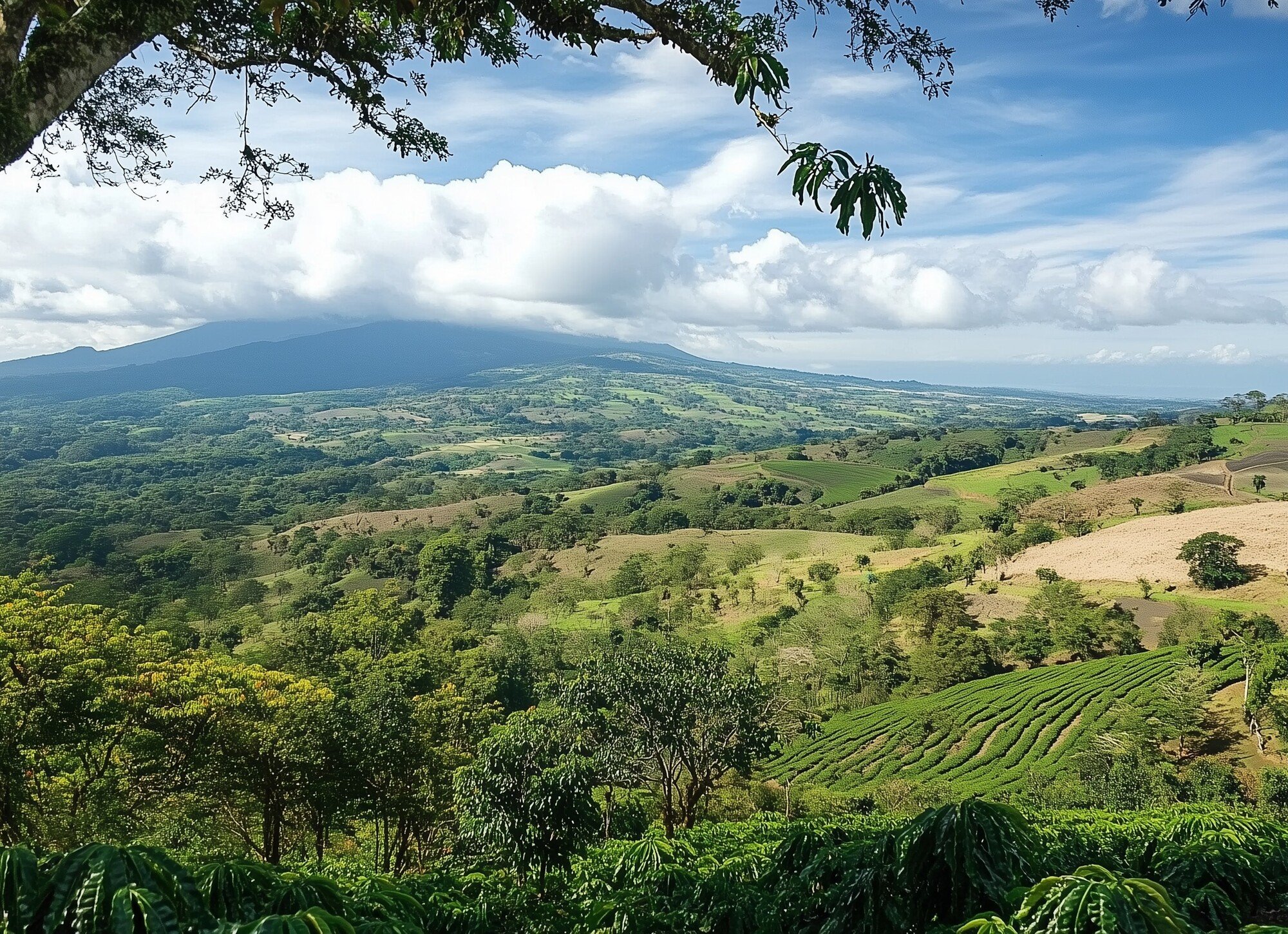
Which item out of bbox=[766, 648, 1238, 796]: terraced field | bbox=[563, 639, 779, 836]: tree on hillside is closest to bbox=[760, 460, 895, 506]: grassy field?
bbox=[766, 648, 1238, 796]: terraced field

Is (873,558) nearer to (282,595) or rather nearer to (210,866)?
(282,595)

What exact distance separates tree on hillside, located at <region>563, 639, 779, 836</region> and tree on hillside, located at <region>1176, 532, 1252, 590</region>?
62555mm

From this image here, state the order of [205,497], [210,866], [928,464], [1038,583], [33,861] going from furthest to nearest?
[928,464]
[205,497]
[1038,583]
[210,866]
[33,861]

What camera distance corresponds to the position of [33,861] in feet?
5.73

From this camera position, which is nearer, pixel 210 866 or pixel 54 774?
pixel 210 866

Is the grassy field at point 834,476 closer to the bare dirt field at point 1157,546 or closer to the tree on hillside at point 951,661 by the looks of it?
the bare dirt field at point 1157,546

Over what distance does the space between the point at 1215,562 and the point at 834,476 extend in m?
73.1

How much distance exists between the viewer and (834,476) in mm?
132000

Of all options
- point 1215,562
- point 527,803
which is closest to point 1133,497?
point 1215,562

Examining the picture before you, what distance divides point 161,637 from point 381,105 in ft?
52.2

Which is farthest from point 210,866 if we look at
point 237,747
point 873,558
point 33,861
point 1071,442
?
point 1071,442

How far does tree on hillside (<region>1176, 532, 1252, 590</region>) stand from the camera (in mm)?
59594

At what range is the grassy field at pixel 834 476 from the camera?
121 metres

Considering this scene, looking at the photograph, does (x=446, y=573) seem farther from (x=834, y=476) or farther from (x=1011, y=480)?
(x=1011, y=480)
